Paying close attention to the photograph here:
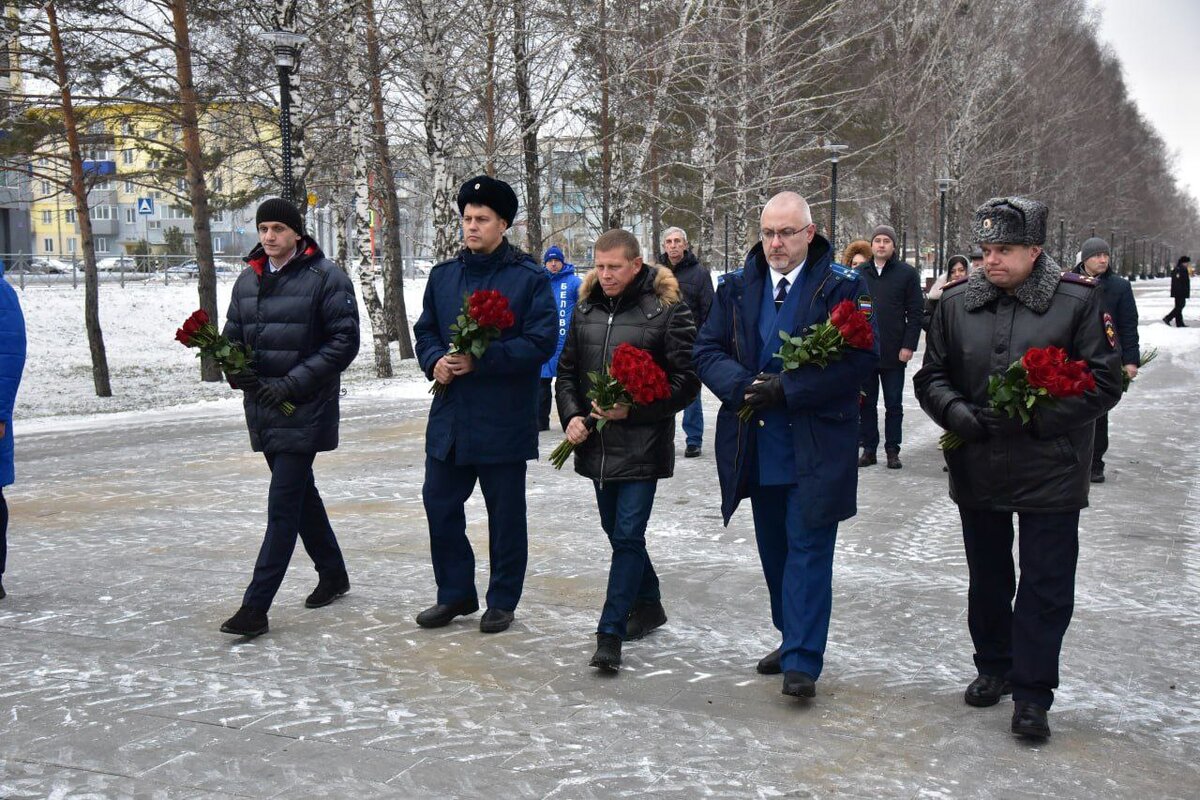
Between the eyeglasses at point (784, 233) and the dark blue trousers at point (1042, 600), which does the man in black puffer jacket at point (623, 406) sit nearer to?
the eyeglasses at point (784, 233)

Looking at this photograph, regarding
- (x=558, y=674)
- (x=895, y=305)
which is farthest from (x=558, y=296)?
(x=558, y=674)

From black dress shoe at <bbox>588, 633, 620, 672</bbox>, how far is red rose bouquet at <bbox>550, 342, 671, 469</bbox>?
897 millimetres

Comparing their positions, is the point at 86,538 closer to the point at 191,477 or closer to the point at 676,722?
the point at 191,477

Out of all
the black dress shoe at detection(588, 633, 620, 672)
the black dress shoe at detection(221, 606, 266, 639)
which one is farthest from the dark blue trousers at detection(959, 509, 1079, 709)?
the black dress shoe at detection(221, 606, 266, 639)

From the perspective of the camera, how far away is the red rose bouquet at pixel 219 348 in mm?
5797

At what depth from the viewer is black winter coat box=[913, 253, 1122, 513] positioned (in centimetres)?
448

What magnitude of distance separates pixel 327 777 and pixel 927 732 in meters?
2.15

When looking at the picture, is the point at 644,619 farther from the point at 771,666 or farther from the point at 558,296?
the point at 558,296

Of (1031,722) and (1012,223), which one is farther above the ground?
(1012,223)

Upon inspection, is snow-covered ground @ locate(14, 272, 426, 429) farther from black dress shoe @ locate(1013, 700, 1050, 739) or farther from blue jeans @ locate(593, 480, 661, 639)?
black dress shoe @ locate(1013, 700, 1050, 739)

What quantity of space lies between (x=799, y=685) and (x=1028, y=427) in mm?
1310

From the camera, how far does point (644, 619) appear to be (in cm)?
589

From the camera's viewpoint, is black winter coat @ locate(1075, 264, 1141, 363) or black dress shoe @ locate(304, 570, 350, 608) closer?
black dress shoe @ locate(304, 570, 350, 608)

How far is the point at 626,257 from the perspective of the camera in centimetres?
545
